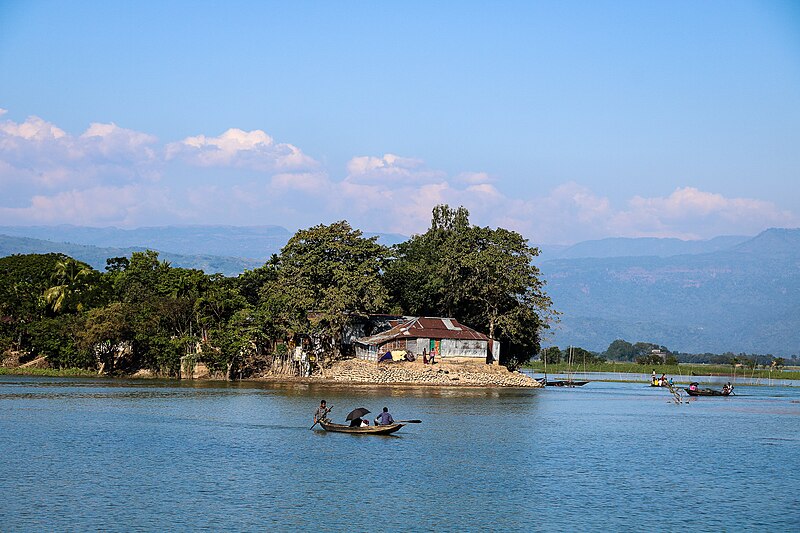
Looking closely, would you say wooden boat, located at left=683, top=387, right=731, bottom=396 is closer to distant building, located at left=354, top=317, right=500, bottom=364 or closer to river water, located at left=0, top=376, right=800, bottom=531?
distant building, located at left=354, top=317, right=500, bottom=364

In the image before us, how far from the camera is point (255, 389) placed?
6638cm

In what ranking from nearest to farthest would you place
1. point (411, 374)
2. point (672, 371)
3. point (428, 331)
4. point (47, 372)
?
point (428, 331) → point (411, 374) → point (47, 372) → point (672, 371)

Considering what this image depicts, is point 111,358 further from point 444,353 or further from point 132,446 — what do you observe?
point 132,446

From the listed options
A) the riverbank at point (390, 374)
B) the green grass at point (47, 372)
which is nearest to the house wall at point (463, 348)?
the riverbank at point (390, 374)

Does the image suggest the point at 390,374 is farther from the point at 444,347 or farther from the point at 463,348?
the point at 463,348

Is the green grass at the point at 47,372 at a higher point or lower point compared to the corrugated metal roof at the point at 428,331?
lower

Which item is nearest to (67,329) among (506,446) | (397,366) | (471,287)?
(397,366)

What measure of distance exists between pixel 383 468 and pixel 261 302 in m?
46.1

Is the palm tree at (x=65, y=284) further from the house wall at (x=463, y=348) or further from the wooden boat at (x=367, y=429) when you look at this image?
the wooden boat at (x=367, y=429)

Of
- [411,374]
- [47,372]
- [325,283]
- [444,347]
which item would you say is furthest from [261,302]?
[47,372]

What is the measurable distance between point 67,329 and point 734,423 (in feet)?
169

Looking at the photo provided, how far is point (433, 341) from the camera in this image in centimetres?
7550

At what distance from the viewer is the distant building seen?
247 feet

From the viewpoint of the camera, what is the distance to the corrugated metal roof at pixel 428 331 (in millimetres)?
75062
